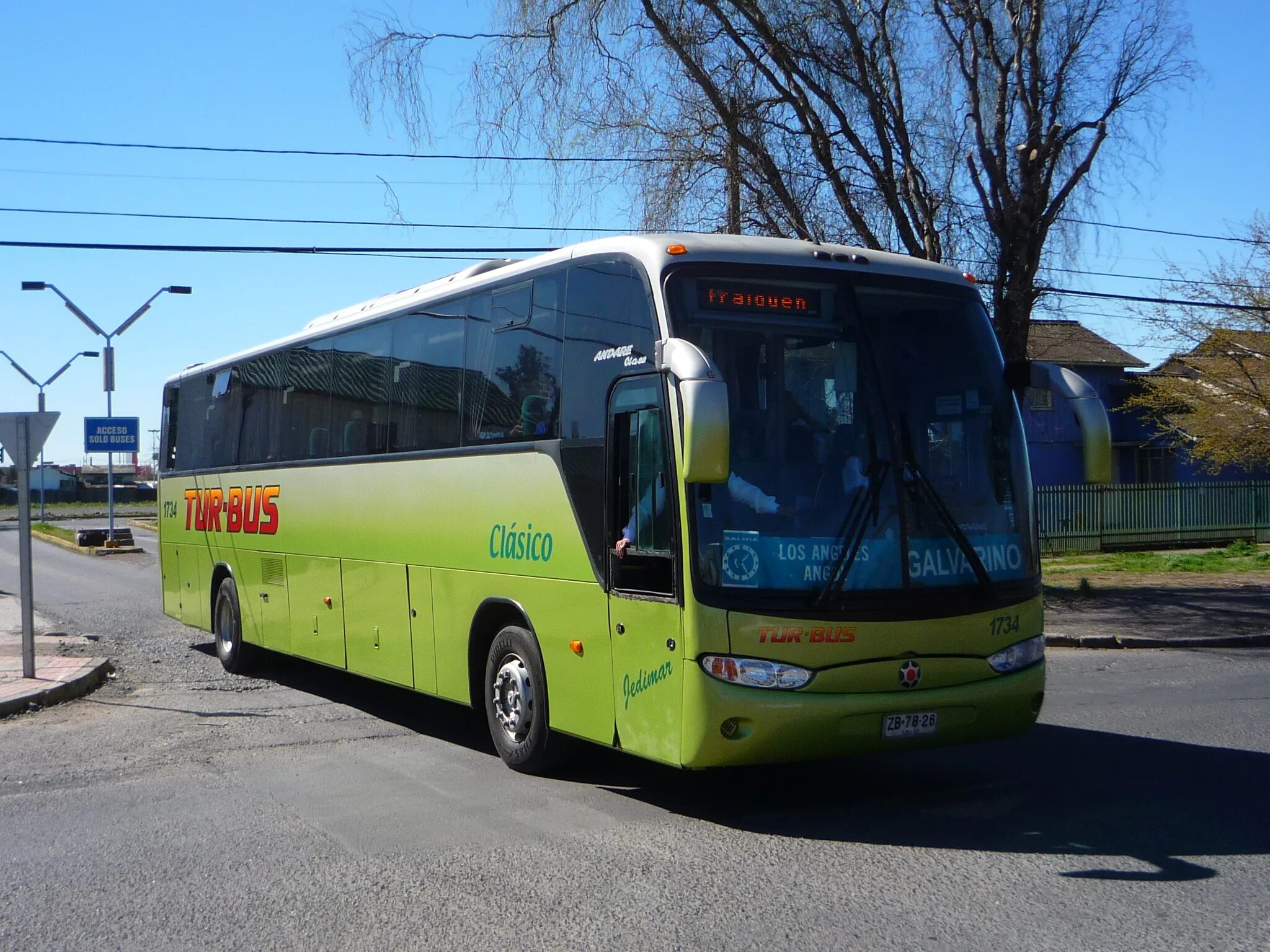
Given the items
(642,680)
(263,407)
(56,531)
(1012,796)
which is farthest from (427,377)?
(56,531)

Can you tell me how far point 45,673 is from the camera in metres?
12.0

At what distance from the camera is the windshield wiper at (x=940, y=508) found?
6719 mm

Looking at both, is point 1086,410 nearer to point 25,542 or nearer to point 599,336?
point 599,336

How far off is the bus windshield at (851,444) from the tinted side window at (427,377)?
2792mm

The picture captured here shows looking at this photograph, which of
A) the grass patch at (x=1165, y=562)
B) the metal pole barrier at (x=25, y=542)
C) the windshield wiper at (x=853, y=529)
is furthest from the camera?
the grass patch at (x=1165, y=562)

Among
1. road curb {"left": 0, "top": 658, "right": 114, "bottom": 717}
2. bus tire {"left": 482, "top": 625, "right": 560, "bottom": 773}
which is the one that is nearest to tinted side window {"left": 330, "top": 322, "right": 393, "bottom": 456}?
bus tire {"left": 482, "top": 625, "right": 560, "bottom": 773}

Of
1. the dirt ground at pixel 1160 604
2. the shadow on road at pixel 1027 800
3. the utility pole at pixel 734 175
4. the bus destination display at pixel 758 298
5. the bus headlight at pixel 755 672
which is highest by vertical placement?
the utility pole at pixel 734 175

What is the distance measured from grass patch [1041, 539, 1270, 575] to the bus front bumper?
16857 mm

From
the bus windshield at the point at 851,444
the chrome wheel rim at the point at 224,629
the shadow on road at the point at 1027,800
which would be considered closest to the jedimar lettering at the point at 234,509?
the chrome wheel rim at the point at 224,629

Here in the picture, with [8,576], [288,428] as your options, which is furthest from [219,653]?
[8,576]

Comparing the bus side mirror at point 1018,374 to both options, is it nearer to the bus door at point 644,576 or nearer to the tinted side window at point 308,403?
the bus door at point 644,576

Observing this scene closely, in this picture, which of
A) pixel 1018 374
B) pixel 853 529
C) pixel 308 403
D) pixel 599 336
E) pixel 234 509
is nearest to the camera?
pixel 853 529

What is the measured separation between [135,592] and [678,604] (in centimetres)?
1869

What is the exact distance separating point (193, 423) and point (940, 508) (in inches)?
417
